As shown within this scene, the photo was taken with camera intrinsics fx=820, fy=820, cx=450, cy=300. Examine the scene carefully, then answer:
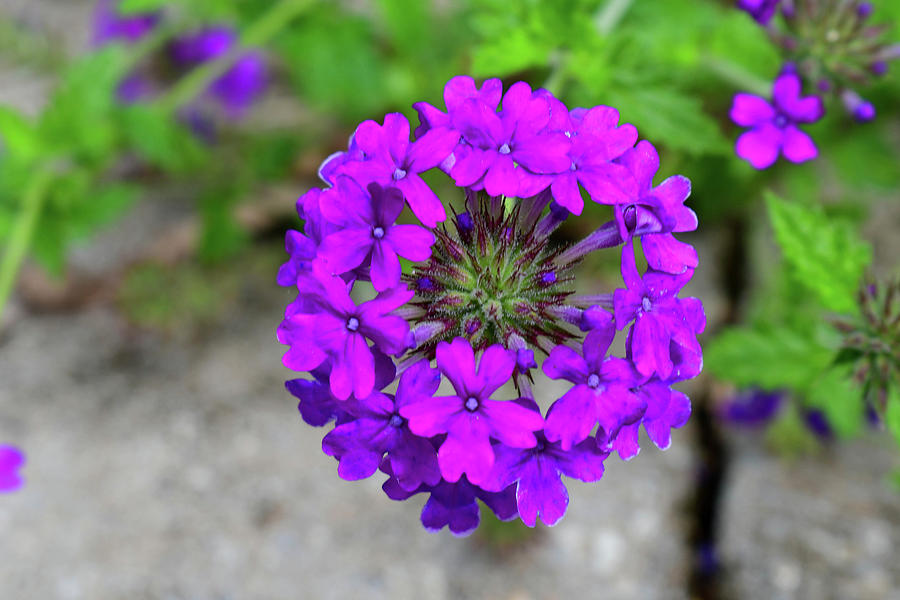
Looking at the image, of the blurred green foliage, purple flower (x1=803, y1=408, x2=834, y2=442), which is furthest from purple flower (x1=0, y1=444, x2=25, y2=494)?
purple flower (x1=803, y1=408, x2=834, y2=442)

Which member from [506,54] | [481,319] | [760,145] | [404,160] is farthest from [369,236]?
[760,145]

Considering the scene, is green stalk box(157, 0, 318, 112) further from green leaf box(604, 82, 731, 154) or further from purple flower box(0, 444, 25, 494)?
purple flower box(0, 444, 25, 494)

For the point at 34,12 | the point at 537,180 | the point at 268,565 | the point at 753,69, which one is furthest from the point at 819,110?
the point at 34,12

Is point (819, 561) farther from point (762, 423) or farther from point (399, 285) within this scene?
point (399, 285)

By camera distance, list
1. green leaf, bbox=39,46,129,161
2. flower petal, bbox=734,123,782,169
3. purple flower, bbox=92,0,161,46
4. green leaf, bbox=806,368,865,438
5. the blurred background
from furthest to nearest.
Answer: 1. purple flower, bbox=92,0,161,46
2. green leaf, bbox=39,46,129,161
3. the blurred background
4. green leaf, bbox=806,368,865,438
5. flower petal, bbox=734,123,782,169

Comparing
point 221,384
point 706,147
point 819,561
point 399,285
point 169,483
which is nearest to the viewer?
point 399,285

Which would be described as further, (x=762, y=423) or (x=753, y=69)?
(x=762, y=423)

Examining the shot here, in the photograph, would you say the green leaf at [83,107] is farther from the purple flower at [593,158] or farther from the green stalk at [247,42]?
the purple flower at [593,158]
